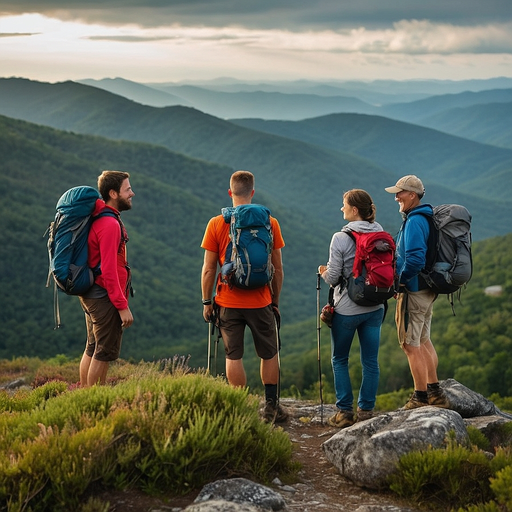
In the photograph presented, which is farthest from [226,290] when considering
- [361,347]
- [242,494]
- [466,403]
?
[466,403]

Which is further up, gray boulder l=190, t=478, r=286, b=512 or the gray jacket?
the gray jacket

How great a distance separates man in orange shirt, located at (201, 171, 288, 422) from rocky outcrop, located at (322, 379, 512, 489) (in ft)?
3.45

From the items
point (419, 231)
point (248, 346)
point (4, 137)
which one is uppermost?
point (4, 137)

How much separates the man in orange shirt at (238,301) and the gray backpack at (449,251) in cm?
141

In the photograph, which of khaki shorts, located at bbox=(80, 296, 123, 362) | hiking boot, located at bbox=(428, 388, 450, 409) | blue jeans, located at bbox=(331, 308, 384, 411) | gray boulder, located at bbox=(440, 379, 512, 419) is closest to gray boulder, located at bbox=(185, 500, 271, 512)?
khaki shorts, located at bbox=(80, 296, 123, 362)

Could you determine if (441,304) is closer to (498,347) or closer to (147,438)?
(498,347)

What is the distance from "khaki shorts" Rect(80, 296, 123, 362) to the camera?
568 cm

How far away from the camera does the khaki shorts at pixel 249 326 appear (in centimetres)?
582

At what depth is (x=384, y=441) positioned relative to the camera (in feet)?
15.5

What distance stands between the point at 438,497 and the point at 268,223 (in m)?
2.50

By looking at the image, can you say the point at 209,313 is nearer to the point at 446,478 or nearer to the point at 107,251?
the point at 107,251

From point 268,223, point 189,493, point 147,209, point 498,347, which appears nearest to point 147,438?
point 189,493

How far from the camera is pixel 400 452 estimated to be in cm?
464

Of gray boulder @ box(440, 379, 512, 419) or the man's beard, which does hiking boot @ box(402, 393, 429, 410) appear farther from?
the man's beard
